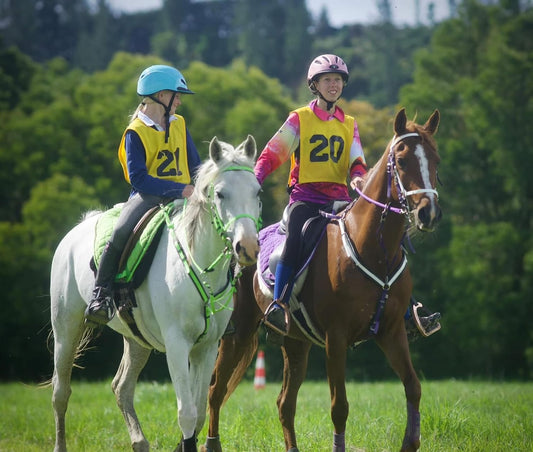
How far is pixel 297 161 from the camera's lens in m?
8.09

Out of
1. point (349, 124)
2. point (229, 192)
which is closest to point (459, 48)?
point (349, 124)

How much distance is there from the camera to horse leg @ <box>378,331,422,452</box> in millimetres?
6805

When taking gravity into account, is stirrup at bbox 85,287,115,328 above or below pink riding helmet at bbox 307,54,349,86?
below

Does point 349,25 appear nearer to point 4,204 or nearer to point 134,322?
point 4,204

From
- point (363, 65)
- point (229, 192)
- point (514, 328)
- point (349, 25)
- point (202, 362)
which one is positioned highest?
point (349, 25)

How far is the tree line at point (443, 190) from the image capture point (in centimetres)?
3306

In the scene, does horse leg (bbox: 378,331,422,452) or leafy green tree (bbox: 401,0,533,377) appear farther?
leafy green tree (bbox: 401,0,533,377)

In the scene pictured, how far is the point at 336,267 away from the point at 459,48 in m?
35.5

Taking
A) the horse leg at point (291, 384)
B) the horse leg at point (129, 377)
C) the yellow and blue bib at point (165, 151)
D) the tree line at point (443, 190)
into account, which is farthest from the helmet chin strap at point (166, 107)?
the tree line at point (443, 190)

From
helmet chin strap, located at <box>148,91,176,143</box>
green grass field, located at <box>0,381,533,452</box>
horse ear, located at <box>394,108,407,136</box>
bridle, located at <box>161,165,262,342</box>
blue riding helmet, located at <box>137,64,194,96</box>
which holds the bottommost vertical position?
green grass field, located at <box>0,381,533,452</box>

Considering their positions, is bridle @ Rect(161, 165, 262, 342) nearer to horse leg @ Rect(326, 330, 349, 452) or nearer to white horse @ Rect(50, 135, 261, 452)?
white horse @ Rect(50, 135, 261, 452)

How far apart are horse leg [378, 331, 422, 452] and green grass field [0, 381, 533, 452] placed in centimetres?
85

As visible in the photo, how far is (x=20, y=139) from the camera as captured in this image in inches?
1599

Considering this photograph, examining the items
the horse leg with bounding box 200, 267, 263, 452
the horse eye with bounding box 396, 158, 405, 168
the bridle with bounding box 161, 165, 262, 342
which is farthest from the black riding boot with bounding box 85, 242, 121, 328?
the horse eye with bounding box 396, 158, 405, 168
